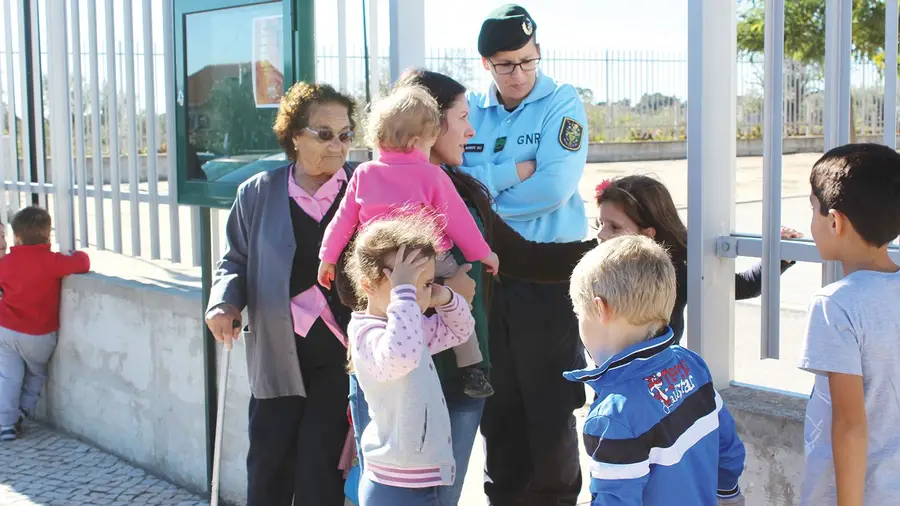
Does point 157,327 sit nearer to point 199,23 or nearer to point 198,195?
point 198,195

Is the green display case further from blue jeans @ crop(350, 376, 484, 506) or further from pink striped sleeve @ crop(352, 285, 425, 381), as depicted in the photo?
pink striped sleeve @ crop(352, 285, 425, 381)

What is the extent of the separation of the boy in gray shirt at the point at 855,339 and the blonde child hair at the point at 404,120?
40.1 inches

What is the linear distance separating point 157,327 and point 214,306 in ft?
5.99

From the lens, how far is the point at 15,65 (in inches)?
267

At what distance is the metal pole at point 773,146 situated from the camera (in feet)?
10.2

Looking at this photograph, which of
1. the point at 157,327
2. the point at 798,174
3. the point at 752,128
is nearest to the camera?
the point at 157,327

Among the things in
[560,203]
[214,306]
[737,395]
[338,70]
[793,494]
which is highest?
[338,70]

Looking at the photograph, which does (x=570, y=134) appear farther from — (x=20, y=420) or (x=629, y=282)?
(x=20, y=420)

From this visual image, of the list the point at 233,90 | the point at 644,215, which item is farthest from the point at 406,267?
the point at 233,90

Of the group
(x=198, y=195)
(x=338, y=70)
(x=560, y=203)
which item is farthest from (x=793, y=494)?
(x=198, y=195)

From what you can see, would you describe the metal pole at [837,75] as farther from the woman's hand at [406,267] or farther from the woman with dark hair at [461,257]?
the woman's hand at [406,267]

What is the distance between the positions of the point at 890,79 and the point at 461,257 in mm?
1266

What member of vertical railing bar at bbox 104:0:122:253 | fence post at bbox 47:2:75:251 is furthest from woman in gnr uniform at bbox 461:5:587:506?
fence post at bbox 47:2:75:251

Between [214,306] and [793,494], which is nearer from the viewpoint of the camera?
[793,494]
